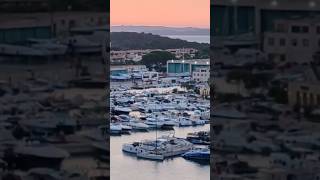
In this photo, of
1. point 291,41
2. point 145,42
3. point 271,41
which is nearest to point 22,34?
point 145,42

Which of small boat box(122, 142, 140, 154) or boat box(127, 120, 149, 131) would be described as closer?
small boat box(122, 142, 140, 154)

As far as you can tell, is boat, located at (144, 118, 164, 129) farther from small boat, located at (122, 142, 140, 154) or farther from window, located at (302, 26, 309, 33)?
window, located at (302, 26, 309, 33)

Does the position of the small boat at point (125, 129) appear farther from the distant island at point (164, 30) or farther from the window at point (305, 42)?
the window at point (305, 42)

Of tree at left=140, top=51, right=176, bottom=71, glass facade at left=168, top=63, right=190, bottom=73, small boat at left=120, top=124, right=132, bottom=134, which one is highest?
tree at left=140, top=51, right=176, bottom=71

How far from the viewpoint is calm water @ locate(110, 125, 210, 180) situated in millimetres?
4262

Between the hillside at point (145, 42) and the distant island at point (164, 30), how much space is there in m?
0.05

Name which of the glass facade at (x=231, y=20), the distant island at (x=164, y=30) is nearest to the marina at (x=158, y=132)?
the distant island at (x=164, y=30)

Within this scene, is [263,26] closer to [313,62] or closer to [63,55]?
[313,62]

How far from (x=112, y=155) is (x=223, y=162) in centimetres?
87

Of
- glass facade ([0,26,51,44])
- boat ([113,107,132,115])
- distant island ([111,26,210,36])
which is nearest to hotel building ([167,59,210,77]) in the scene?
distant island ([111,26,210,36])

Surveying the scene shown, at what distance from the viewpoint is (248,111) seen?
4.10m

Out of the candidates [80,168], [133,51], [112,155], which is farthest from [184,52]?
[80,168]

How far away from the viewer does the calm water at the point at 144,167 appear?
426 cm

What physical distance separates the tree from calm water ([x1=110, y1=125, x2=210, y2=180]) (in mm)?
633
